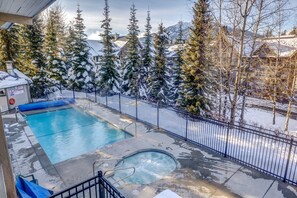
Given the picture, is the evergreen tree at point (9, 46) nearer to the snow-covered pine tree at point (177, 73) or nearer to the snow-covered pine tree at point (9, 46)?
the snow-covered pine tree at point (9, 46)

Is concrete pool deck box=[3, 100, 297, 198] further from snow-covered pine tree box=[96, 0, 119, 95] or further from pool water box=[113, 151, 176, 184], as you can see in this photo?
snow-covered pine tree box=[96, 0, 119, 95]

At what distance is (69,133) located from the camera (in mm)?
10547

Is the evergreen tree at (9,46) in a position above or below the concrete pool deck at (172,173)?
above

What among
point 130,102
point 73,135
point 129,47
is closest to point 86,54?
point 129,47

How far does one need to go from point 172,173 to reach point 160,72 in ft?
38.2

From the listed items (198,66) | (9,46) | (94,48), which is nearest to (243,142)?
(198,66)

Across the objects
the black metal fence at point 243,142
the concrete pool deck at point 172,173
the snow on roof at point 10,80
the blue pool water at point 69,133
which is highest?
the snow on roof at point 10,80

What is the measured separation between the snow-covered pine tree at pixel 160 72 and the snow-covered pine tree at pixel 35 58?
30.1ft

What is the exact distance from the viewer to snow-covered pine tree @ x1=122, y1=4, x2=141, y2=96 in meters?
18.8

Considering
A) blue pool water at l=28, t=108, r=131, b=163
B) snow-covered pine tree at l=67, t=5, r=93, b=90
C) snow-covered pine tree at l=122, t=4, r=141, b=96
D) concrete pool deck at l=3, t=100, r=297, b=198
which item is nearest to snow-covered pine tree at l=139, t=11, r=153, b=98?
snow-covered pine tree at l=122, t=4, r=141, b=96

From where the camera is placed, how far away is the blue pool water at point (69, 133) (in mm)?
8953

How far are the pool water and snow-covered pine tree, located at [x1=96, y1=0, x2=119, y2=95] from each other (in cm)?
1187

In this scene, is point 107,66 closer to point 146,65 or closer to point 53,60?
point 146,65

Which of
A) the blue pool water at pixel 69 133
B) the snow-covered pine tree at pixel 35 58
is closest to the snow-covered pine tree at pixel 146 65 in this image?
the blue pool water at pixel 69 133
